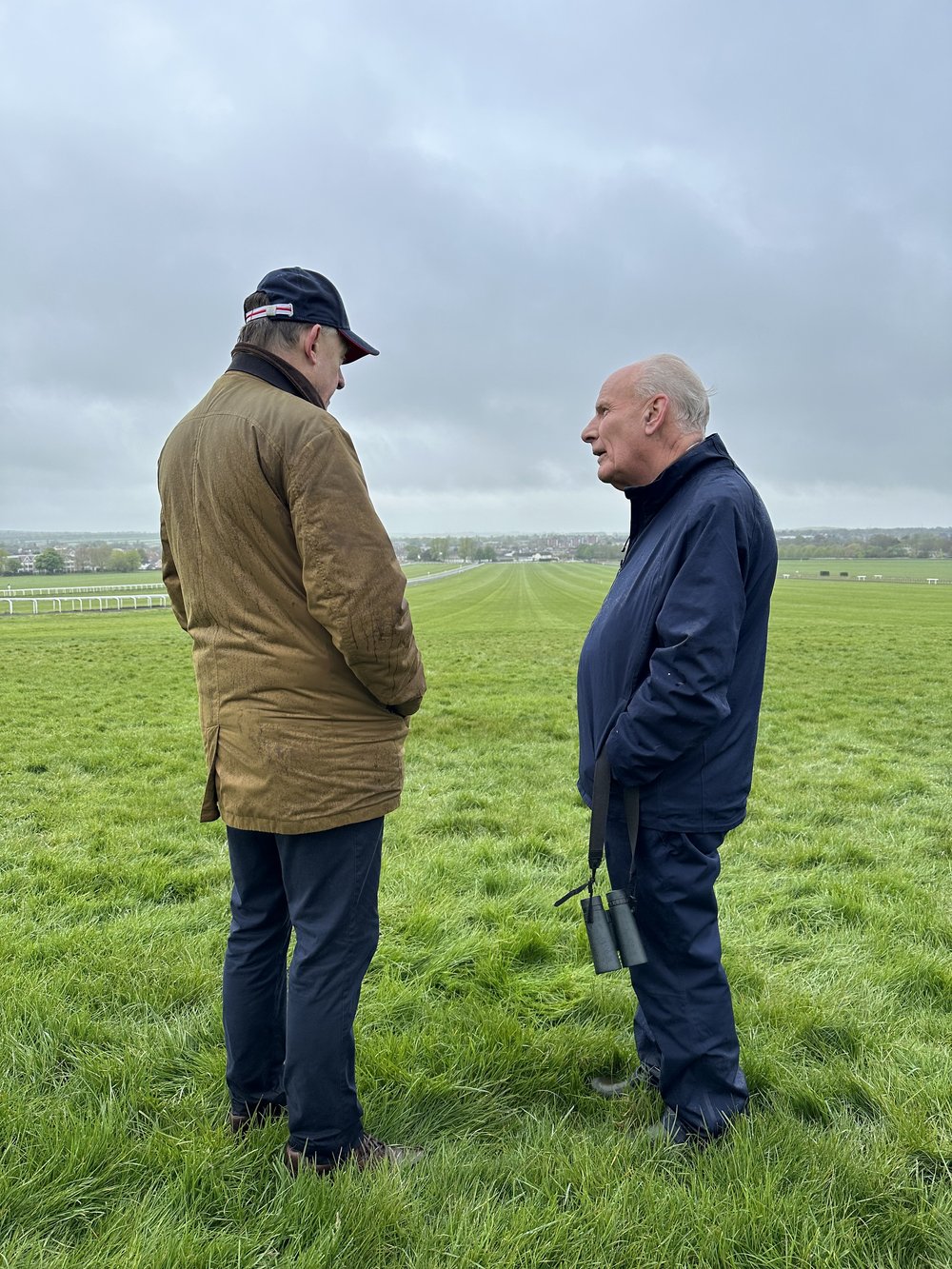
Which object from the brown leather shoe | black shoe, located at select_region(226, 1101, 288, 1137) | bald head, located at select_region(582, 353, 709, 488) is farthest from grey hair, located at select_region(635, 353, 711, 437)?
black shoe, located at select_region(226, 1101, 288, 1137)

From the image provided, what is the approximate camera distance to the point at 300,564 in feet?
7.73

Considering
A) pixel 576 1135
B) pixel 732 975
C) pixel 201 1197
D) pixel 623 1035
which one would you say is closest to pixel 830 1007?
pixel 732 975

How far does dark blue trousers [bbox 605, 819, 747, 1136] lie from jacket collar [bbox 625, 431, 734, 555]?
1175mm

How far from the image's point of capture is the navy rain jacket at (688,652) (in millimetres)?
2459

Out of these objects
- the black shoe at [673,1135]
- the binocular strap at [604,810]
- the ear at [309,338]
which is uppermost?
the ear at [309,338]

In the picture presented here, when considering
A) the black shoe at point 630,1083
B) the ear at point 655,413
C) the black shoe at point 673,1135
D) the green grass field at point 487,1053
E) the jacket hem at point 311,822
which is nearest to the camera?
the green grass field at point 487,1053

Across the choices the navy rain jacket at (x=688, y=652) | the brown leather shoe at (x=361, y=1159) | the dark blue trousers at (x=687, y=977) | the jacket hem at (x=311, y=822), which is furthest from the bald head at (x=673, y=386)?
the brown leather shoe at (x=361, y=1159)

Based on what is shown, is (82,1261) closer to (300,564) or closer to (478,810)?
(300,564)

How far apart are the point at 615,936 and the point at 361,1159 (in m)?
1.07

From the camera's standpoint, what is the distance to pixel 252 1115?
105 inches

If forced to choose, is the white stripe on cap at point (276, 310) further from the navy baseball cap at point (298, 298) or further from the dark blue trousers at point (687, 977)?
the dark blue trousers at point (687, 977)

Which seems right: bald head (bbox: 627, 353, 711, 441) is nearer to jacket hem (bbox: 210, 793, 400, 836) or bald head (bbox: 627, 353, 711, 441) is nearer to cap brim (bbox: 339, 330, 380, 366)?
cap brim (bbox: 339, 330, 380, 366)

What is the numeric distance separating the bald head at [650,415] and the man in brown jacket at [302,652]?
95cm

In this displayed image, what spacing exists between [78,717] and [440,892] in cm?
862
